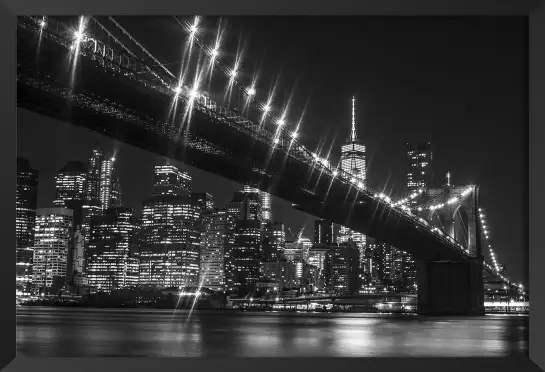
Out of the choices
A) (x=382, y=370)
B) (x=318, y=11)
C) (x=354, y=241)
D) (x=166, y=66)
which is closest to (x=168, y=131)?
(x=166, y=66)

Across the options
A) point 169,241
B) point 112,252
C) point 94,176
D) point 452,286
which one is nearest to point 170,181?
point 94,176

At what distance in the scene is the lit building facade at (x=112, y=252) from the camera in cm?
2284

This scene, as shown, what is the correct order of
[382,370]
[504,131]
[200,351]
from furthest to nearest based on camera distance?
1. [504,131]
2. [200,351]
3. [382,370]

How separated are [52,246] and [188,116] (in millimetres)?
10723

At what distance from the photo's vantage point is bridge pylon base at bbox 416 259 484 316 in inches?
968

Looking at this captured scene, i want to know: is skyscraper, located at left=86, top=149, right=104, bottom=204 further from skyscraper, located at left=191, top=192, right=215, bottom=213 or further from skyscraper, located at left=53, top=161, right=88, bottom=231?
skyscraper, located at left=191, top=192, right=215, bottom=213

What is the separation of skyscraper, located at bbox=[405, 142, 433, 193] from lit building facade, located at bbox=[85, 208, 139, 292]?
878cm

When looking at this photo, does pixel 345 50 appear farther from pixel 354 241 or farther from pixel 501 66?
pixel 354 241

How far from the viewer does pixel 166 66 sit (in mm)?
12000

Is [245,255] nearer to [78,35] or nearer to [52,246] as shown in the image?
[52,246]

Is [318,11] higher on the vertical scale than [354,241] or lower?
higher

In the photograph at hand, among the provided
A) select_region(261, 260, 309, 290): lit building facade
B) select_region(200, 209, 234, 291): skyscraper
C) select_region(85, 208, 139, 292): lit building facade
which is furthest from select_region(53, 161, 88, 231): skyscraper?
select_region(261, 260, 309, 290): lit building facade

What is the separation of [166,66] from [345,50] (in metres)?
3.27

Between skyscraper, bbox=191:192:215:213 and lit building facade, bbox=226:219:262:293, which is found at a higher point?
skyscraper, bbox=191:192:215:213
